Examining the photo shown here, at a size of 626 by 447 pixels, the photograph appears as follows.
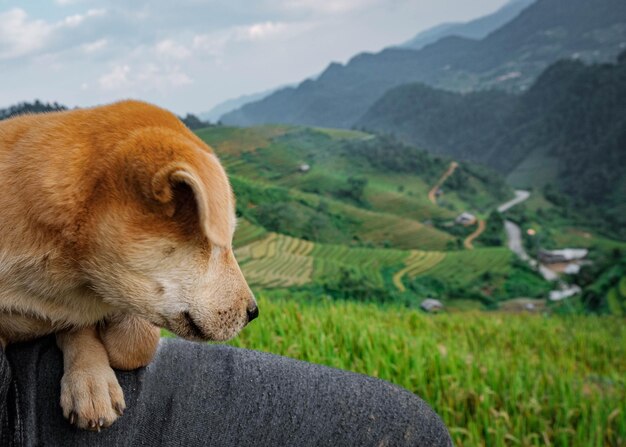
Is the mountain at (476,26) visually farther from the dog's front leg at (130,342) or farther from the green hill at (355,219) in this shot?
the dog's front leg at (130,342)

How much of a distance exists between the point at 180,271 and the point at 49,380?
289 mm

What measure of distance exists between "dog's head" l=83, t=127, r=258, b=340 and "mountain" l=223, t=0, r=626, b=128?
1369 cm

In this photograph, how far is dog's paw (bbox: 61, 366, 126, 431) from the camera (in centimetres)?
80

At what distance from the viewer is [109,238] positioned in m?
0.77

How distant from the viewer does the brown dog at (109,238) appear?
0.76 metres

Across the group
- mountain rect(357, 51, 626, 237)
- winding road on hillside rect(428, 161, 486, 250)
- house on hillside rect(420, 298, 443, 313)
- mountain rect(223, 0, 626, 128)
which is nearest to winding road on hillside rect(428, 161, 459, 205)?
winding road on hillside rect(428, 161, 486, 250)

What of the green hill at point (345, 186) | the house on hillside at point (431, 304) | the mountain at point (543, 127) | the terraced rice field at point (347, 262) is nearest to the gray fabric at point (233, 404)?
the terraced rice field at point (347, 262)

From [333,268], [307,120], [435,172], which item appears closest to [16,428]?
[333,268]

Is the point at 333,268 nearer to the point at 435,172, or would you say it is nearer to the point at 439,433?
the point at 435,172

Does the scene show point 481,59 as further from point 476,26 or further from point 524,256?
point 524,256

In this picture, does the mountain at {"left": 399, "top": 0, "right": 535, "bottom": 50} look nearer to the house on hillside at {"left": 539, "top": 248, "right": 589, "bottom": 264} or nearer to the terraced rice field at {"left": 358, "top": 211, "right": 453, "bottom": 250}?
the house on hillside at {"left": 539, "top": 248, "right": 589, "bottom": 264}

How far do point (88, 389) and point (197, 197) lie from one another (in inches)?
13.5

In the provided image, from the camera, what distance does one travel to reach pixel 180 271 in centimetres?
81

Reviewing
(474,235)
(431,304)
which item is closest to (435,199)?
(474,235)
